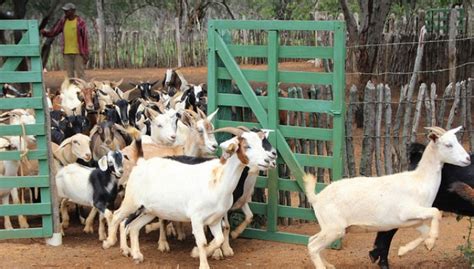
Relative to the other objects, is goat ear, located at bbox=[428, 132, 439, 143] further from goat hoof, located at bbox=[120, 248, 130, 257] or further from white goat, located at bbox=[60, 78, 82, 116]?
white goat, located at bbox=[60, 78, 82, 116]

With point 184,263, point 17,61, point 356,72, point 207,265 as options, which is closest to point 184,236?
point 184,263

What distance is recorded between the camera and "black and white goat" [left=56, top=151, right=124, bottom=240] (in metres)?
9.28

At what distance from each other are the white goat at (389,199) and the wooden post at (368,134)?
2182 mm

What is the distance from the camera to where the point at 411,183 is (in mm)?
7738

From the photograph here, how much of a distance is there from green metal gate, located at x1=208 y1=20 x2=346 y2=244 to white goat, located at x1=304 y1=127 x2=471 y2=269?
989 mm

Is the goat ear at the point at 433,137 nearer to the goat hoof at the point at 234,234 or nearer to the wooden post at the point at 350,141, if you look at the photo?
the wooden post at the point at 350,141

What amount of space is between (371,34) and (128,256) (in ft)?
24.8

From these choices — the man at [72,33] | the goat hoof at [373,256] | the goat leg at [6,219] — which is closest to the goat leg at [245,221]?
the goat hoof at [373,256]

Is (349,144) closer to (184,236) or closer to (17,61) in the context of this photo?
(184,236)

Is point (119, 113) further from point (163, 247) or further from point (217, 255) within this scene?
point (217, 255)

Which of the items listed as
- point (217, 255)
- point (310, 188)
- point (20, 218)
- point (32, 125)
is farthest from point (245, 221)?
point (20, 218)

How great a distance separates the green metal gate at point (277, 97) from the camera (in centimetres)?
865

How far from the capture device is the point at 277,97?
909cm

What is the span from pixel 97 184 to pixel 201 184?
1.67 meters
